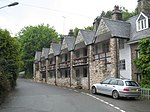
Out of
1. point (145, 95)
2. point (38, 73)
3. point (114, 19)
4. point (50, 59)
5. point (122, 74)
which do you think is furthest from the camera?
point (38, 73)

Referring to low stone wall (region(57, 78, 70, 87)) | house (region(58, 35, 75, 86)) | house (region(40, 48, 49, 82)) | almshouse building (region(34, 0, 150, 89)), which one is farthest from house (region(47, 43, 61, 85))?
almshouse building (region(34, 0, 150, 89))

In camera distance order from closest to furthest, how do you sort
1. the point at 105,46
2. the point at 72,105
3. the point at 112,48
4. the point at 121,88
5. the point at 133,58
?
the point at 72,105 < the point at 121,88 < the point at 133,58 < the point at 112,48 < the point at 105,46

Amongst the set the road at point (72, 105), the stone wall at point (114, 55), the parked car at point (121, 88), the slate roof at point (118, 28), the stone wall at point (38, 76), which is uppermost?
the slate roof at point (118, 28)

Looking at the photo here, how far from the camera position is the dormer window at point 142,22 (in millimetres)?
26339

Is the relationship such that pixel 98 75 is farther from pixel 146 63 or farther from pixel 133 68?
pixel 146 63

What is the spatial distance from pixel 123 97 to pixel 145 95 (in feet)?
5.85

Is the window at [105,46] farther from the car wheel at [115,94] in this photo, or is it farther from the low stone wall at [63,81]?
the car wheel at [115,94]

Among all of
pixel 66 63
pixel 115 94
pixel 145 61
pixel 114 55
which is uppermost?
pixel 114 55

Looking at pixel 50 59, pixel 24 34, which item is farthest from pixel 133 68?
pixel 24 34

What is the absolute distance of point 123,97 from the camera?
21.1m

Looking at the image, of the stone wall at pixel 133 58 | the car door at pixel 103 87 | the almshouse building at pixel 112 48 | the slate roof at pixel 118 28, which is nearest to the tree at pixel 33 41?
the almshouse building at pixel 112 48

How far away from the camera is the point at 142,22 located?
2716 centimetres

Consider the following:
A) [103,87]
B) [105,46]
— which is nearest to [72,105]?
[103,87]

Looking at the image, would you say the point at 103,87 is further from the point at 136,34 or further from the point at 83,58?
the point at 83,58
